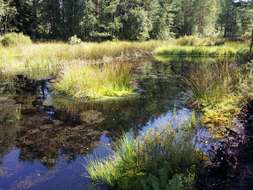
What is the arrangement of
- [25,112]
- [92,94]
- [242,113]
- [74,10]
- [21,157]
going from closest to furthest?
[21,157], [242,113], [25,112], [92,94], [74,10]

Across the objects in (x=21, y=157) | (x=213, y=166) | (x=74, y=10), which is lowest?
(x=21, y=157)

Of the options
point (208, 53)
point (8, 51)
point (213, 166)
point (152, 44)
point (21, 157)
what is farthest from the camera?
point (152, 44)

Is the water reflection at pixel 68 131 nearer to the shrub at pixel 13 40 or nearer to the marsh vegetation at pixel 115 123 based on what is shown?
the marsh vegetation at pixel 115 123

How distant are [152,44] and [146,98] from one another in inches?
746

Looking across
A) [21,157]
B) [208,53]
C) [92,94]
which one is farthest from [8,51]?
[21,157]

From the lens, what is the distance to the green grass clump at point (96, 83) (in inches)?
421

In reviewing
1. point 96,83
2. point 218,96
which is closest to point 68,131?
point 96,83

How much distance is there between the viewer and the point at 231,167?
4645 mm

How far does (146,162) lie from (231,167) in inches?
41.7

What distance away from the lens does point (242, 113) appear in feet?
25.1

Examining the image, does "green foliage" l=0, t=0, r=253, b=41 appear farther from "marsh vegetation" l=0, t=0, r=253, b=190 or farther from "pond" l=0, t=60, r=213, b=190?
"pond" l=0, t=60, r=213, b=190

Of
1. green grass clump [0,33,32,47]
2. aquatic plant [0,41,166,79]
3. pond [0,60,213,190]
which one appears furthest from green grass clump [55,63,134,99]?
green grass clump [0,33,32,47]

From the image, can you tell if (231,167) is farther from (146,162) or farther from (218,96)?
(218,96)

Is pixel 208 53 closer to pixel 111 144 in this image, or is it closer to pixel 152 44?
pixel 152 44
